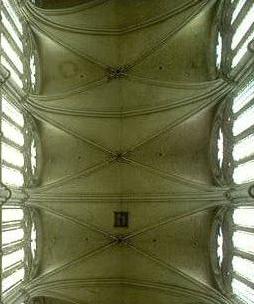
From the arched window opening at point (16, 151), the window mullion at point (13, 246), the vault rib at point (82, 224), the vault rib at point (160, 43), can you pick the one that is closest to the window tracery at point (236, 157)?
the vault rib at point (160, 43)

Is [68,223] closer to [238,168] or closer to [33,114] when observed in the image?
[33,114]

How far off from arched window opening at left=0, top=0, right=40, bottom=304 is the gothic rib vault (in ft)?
1.59

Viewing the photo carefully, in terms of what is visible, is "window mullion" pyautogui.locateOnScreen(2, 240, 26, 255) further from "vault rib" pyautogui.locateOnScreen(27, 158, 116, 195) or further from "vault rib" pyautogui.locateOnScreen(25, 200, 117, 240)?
"vault rib" pyautogui.locateOnScreen(27, 158, 116, 195)

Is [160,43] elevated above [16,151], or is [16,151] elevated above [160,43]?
[160,43]

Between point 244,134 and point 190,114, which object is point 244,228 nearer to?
point 244,134

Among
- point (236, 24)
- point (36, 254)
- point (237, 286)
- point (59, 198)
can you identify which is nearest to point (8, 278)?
point (36, 254)

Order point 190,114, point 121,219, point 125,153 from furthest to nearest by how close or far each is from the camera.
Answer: point 121,219
point 125,153
point 190,114

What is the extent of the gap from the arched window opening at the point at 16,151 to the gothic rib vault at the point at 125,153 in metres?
0.49

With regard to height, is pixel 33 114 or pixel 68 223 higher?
pixel 33 114

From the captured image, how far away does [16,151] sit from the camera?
1803 cm

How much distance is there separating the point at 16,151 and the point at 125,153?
4299 mm

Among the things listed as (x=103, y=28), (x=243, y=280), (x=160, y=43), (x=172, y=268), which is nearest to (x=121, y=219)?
(x=172, y=268)

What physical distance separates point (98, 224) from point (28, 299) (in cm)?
400

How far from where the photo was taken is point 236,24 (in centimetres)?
1620
